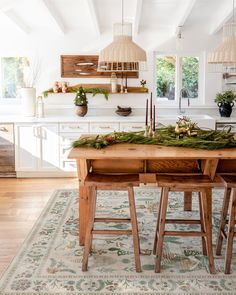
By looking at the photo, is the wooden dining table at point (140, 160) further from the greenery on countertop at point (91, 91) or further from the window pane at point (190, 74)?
the window pane at point (190, 74)

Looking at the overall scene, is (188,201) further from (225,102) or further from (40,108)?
(40,108)

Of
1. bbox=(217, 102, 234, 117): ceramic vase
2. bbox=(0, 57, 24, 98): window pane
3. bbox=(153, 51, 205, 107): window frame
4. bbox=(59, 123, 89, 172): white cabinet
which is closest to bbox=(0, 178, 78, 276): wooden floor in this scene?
bbox=(59, 123, 89, 172): white cabinet

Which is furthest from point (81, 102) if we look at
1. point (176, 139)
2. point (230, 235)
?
point (230, 235)

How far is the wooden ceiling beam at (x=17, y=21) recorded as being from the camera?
18.6ft

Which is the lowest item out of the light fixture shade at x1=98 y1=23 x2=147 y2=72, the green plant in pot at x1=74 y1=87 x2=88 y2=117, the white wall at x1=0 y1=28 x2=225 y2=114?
the green plant in pot at x1=74 y1=87 x2=88 y2=117

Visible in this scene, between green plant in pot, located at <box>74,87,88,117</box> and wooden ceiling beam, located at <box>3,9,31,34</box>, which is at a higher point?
wooden ceiling beam, located at <box>3,9,31,34</box>

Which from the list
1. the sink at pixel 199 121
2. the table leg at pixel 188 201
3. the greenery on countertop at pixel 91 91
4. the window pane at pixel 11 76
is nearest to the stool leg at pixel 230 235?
the table leg at pixel 188 201

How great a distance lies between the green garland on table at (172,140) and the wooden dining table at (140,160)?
2.7 inches

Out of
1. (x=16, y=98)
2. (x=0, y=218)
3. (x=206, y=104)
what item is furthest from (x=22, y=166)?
(x=206, y=104)

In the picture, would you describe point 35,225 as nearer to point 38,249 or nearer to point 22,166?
point 38,249

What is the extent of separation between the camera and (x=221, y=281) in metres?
3.22

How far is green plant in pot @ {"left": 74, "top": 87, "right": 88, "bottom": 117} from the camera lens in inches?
263

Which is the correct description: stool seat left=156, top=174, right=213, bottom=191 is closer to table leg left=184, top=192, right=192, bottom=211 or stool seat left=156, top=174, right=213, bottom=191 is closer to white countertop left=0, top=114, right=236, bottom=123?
Result: table leg left=184, top=192, right=192, bottom=211

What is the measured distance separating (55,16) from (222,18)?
2.30 metres
